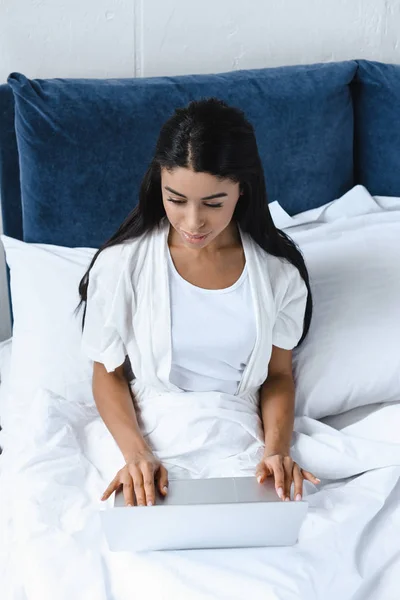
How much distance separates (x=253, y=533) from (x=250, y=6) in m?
1.29

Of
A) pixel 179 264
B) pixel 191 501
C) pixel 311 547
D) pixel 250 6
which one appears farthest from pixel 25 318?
pixel 250 6

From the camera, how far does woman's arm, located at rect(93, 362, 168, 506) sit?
129 cm

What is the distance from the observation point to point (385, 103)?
209cm

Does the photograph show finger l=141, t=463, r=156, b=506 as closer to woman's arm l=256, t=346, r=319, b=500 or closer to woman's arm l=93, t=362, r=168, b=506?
woman's arm l=93, t=362, r=168, b=506

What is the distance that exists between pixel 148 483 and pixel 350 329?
0.57 m

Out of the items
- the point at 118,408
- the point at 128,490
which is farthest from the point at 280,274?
the point at 128,490

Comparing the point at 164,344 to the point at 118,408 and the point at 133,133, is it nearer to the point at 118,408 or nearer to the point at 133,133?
the point at 118,408

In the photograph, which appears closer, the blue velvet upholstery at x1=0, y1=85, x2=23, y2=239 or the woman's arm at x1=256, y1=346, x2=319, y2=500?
the woman's arm at x1=256, y1=346, x2=319, y2=500

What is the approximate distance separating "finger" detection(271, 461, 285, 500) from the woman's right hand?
0.55 ft

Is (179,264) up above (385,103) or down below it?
below

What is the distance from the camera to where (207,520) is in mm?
1225

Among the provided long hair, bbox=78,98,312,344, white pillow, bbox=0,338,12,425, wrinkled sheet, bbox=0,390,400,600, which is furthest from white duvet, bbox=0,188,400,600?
long hair, bbox=78,98,312,344

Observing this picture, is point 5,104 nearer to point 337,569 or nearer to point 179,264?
point 179,264

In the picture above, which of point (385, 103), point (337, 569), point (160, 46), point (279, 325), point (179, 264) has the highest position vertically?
point (160, 46)
